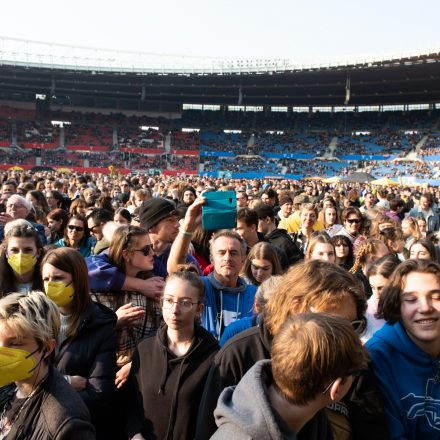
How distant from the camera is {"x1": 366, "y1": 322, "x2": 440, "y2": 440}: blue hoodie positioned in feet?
7.40

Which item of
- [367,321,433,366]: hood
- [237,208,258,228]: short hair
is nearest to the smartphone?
[367,321,433,366]: hood

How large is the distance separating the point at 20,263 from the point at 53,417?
1.95m

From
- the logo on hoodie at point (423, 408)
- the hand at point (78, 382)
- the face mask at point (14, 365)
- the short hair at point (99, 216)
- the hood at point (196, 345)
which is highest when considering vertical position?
the short hair at point (99, 216)

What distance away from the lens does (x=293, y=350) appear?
5.51 ft

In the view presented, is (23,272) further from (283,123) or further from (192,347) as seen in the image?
(283,123)

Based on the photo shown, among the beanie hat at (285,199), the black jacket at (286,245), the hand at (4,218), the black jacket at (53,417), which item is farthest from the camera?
the beanie hat at (285,199)

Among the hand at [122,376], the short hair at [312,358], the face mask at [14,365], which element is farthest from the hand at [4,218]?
the short hair at [312,358]

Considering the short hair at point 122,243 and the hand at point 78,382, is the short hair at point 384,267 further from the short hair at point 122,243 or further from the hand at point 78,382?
the hand at point 78,382

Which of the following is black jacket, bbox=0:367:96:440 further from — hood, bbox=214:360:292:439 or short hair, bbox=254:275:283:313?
short hair, bbox=254:275:283:313

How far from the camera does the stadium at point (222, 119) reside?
156 ft

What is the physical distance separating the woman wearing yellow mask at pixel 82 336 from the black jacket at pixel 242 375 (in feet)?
2.41

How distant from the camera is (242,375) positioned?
7.42 ft

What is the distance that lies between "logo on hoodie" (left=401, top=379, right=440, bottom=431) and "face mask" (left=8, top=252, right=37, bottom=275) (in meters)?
2.70

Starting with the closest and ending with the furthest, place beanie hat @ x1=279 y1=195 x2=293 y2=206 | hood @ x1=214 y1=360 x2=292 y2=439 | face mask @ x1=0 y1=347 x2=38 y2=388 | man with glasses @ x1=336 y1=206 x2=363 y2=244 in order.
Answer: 1. hood @ x1=214 y1=360 x2=292 y2=439
2. face mask @ x1=0 y1=347 x2=38 y2=388
3. man with glasses @ x1=336 y1=206 x2=363 y2=244
4. beanie hat @ x1=279 y1=195 x2=293 y2=206
